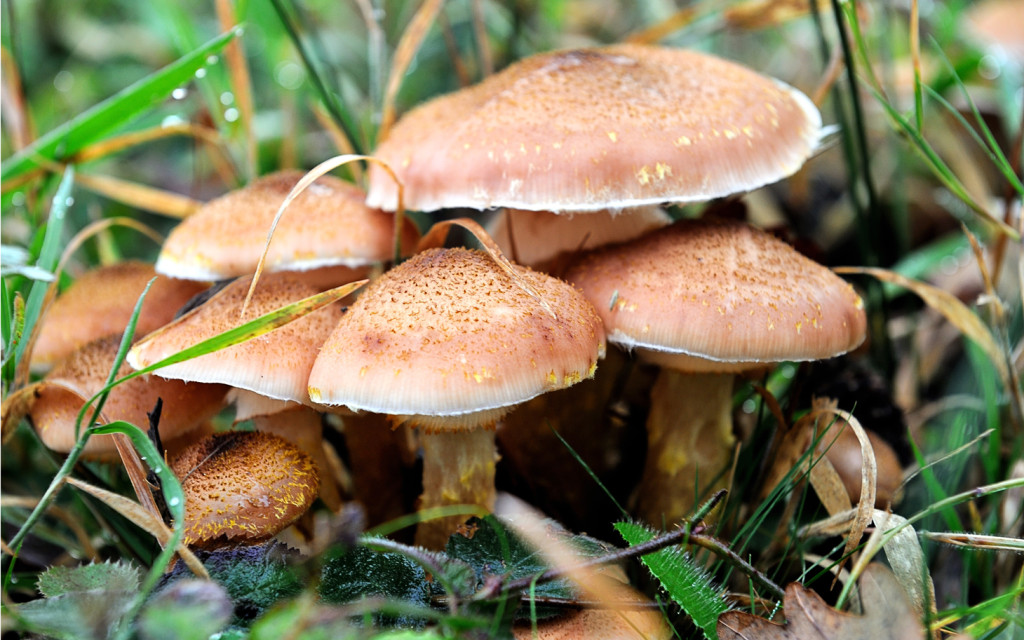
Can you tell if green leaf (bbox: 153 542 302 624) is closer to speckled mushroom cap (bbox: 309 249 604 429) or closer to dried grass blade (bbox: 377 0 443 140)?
speckled mushroom cap (bbox: 309 249 604 429)

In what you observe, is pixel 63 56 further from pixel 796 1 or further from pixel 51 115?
pixel 796 1

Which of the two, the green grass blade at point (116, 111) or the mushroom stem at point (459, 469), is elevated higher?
the green grass blade at point (116, 111)

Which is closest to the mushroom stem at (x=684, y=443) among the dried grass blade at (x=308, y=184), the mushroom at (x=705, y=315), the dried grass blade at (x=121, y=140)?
the mushroom at (x=705, y=315)

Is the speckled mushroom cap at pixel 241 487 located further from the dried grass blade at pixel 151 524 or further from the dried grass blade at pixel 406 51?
the dried grass blade at pixel 406 51

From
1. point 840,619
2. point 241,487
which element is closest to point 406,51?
point 241,487

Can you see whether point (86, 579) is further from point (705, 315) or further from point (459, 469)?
point (705, 315)
